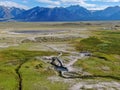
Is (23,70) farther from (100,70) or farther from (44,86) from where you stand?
(100,70)

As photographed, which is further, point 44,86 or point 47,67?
point 47,67

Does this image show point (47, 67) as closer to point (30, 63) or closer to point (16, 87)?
point (30, 63)

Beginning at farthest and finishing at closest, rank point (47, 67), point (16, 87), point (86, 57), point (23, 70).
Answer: point (86, 57) → point (47, 67) → point (23, 70) → point (16, 87)

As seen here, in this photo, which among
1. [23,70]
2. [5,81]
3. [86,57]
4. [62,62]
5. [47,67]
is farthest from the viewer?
[86,57]

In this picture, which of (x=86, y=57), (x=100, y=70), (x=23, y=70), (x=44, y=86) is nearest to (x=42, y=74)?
(x=23, y=70)

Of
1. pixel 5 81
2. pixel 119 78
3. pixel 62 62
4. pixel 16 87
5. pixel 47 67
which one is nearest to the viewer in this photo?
pixel 16 87

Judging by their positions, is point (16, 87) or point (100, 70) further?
point (100, 70)

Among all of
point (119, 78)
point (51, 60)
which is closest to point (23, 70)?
point (51, 60)

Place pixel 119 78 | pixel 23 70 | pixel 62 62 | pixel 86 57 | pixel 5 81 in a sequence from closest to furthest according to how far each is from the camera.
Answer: pixel 5 81 < pixel 119 78 < pixel 23 70 < pixel 62 62 < pixel 86 57

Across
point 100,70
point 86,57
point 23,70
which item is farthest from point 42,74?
point 86,57
